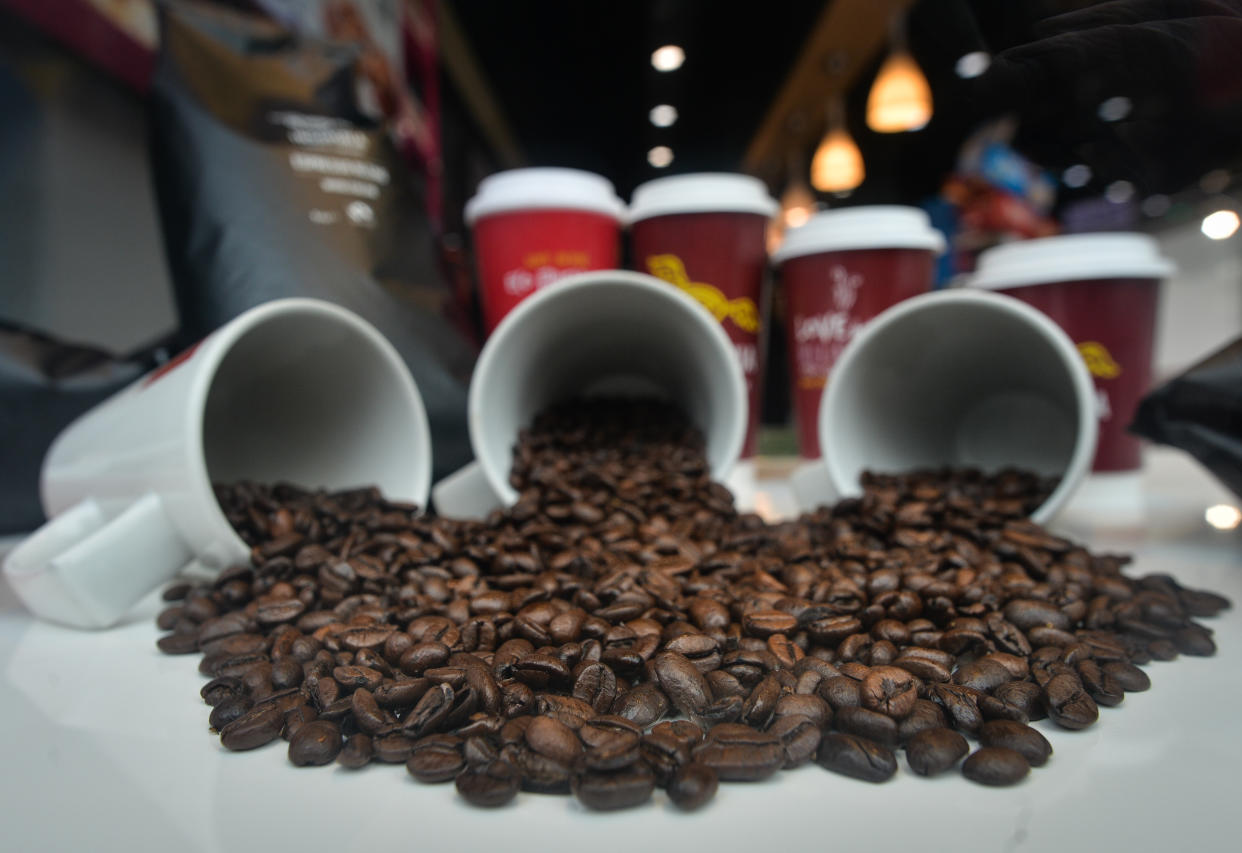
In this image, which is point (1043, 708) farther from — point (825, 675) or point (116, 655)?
point (116, 655)

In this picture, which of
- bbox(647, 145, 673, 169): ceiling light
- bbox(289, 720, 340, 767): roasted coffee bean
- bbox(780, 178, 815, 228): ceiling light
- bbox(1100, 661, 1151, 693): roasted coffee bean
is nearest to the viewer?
bbox(289, 720, 340, 767): roasted coffee bean

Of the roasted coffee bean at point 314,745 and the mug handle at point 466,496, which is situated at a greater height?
the roasted coffee bean at point 314,745

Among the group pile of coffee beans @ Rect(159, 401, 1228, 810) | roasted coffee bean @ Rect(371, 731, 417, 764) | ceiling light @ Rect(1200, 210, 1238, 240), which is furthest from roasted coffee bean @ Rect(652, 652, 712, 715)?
ceiling light @ Rect(1200, 210, 1238, 240)

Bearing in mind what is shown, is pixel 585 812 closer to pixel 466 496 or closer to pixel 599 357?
pixel 466 496

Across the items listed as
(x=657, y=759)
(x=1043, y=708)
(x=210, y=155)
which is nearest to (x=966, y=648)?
(x=1043, y=708)

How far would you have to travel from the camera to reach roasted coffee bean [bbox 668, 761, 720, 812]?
1.76 ft

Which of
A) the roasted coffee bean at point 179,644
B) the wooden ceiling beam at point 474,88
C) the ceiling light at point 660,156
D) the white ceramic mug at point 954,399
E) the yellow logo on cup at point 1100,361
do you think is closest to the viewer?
the roasted coffee bean at point 179,644

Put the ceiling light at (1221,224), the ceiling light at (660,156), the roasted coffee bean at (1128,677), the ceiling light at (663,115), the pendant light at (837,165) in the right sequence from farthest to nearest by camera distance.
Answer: the ceiling light at (660,156) < the ceiling light at (663,115) < the pendant light at (837,165) < the ceiling light at (1221,224) < the roasted coffee bean at (1128,677)

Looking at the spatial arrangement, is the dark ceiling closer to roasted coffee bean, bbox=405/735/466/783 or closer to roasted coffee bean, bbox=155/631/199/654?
roasted coffee bean, bbox=405/735/466/783

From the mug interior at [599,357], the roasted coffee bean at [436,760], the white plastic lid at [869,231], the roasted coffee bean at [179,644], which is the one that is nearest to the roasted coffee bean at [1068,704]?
the roasted coffee bean at [436,760]

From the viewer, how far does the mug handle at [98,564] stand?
925mm

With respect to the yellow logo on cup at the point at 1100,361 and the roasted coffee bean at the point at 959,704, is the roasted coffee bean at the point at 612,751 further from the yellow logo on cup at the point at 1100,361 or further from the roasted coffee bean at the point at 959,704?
the yellow logo on cup at the point at 1100,361

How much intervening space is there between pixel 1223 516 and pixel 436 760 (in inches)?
59.9

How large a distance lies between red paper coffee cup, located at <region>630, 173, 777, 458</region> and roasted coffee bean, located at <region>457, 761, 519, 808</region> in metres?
1.11
